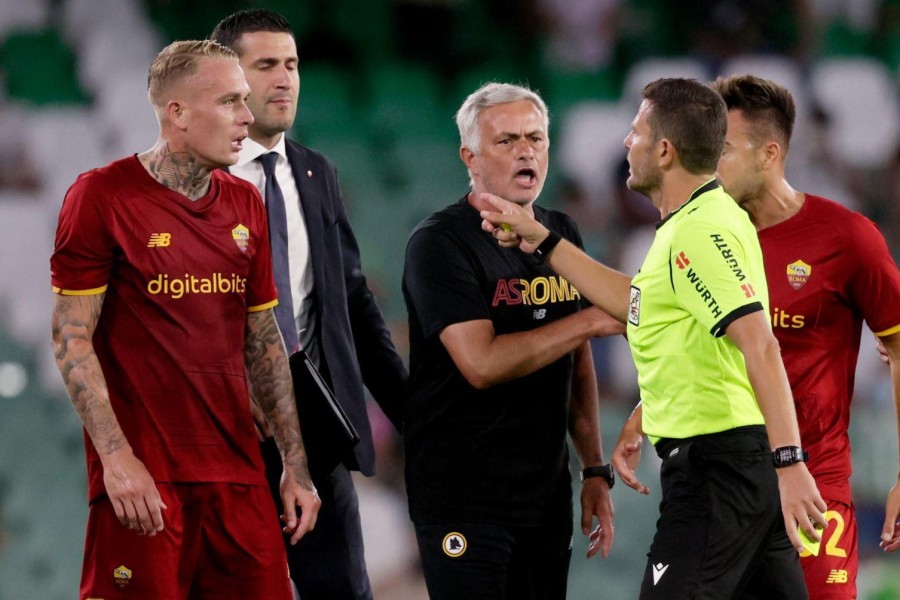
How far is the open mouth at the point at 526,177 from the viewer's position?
13.1 ft

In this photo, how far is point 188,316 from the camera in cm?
333

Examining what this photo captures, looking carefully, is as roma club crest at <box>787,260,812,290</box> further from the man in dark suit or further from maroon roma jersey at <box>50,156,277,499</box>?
maroon roma jersey at <box>50,156,277,499</box>

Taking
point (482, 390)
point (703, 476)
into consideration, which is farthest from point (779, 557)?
point (482, 390)

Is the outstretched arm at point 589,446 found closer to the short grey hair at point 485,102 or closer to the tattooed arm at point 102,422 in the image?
the short grey hair at point 485,102

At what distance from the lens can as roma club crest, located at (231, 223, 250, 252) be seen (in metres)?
3.46

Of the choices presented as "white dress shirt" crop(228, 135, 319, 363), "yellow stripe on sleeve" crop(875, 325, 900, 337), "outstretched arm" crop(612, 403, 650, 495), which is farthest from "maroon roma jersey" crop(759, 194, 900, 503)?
"white dress shirt" crop(228, 135, 319, 363)

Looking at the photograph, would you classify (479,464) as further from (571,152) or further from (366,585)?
(571,152)

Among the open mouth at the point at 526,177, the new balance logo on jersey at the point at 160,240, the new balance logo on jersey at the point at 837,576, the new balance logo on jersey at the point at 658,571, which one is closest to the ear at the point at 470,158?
the open mouth at the point at 526,177

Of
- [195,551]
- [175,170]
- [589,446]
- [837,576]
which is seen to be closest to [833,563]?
[837,576]

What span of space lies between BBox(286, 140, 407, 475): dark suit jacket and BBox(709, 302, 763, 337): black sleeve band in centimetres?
150

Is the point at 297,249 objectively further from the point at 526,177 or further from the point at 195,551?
the point at 195,551

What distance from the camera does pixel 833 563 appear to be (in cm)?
386

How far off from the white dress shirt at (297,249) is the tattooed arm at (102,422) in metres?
1.01

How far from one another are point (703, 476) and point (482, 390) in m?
0.90
